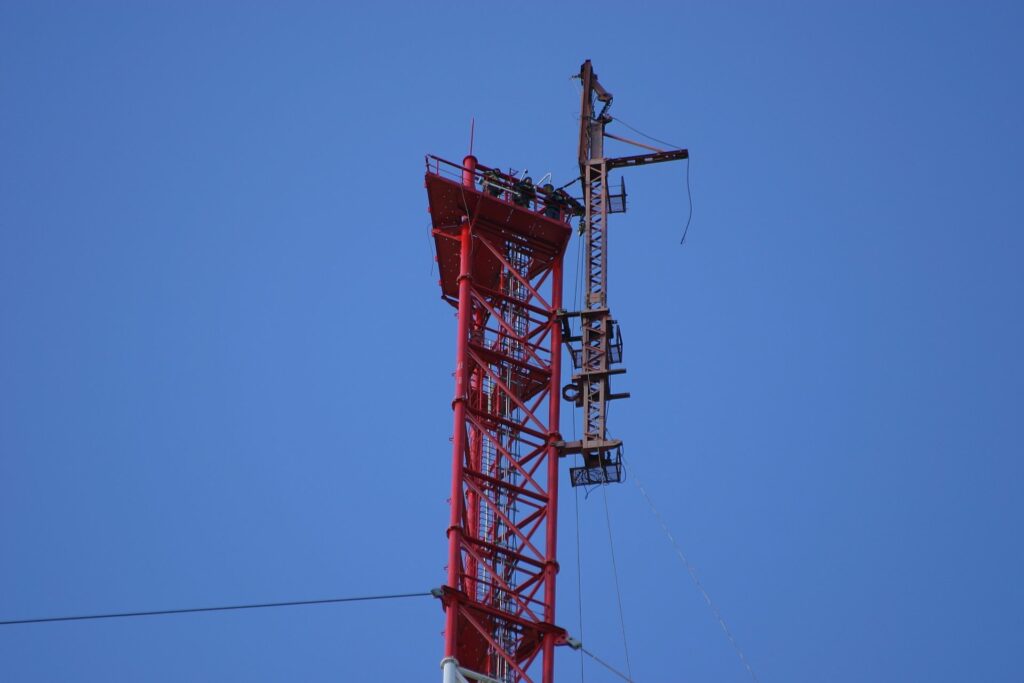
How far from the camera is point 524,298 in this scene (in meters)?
75.8

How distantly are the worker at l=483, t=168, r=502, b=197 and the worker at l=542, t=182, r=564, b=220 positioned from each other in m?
1.56

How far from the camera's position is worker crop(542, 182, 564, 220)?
253 feet

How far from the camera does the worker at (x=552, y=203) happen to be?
7706 cm

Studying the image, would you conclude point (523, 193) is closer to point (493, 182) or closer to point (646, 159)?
point (493, 182)

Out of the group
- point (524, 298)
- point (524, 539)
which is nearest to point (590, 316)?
point (524, 298)

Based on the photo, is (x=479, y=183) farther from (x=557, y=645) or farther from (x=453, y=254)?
(x=557, y=645)

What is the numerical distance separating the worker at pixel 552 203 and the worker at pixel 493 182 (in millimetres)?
1560

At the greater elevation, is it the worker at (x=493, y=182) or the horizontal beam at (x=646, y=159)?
the horizontal beam at (x=646, y=159)

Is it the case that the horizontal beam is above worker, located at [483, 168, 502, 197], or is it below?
above

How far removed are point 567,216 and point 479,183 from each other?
3.18m

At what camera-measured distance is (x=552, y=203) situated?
77250mm

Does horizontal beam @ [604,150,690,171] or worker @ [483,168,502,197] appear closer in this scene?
worker @ [483,168,502,197]

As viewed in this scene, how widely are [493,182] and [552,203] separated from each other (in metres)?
2.03

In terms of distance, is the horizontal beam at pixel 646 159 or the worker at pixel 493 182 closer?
the worker at pixel 493 182
